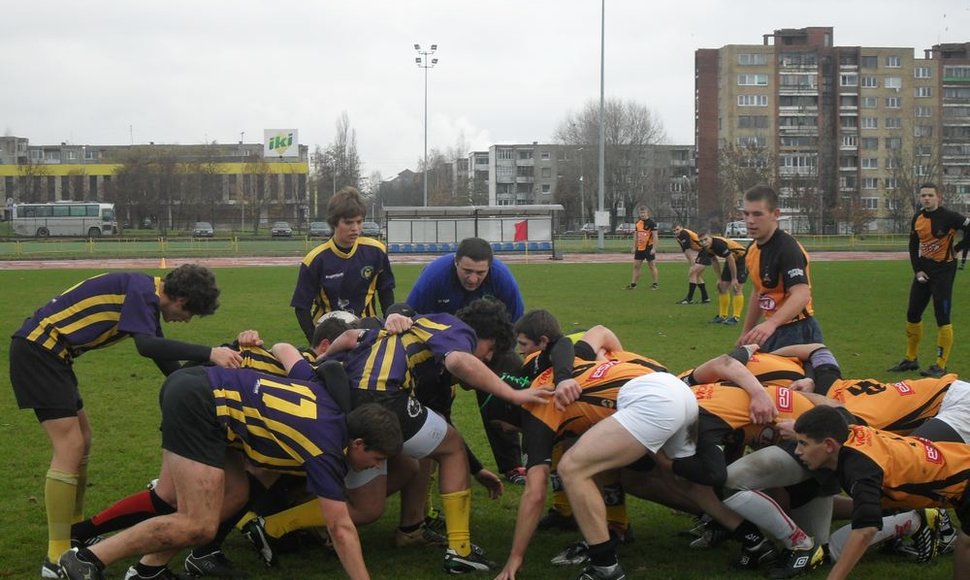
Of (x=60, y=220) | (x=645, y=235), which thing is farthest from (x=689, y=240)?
(x=60, y=220)

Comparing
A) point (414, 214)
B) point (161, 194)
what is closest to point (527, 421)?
point (414, 214)

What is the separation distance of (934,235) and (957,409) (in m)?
6.74

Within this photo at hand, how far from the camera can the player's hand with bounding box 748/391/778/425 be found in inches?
203

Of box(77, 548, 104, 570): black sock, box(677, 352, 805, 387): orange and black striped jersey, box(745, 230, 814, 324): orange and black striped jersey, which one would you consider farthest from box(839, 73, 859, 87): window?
box(77, 548, 104, 570): black sock

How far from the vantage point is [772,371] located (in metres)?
5.84

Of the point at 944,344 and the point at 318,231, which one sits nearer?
the point at 944,344

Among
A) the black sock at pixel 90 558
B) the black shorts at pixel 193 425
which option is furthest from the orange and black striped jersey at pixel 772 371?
the black sock at pixel 90 558

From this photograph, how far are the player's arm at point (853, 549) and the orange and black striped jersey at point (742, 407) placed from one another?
949 millimetres

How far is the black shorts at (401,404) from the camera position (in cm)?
512

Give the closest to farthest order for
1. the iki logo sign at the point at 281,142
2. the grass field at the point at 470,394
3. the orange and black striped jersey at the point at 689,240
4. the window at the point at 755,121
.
Answer: 1. the grass field at the point at 470,394
2. the orange and black striped jersey at the point at 689,240
3. the iki logo sign at the point at 281,142
4. the window at the point at 755,121

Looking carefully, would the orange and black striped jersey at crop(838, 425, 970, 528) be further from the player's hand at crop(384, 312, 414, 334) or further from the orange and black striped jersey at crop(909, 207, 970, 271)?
the orange and black striped jersey at crop(909, 207, 970, 271)

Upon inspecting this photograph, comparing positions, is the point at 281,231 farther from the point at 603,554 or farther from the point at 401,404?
the point at 603,554

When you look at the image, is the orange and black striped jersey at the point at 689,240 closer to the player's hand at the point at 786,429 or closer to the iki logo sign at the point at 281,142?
the player's hand at the point at 786,429

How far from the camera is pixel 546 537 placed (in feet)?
19.6
